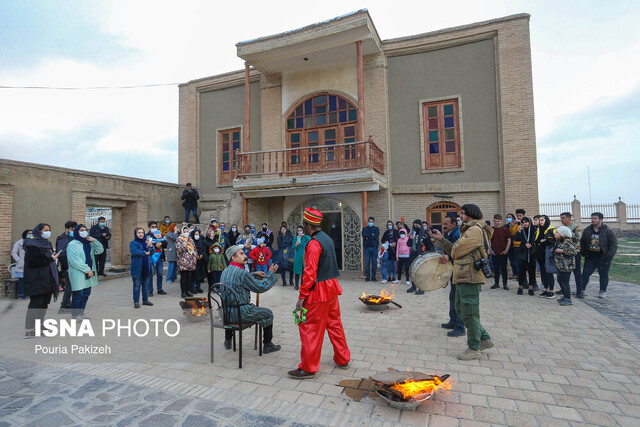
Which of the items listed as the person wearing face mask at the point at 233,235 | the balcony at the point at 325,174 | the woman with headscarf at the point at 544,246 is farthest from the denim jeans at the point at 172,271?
the woman with headscarf at the point at 544,246

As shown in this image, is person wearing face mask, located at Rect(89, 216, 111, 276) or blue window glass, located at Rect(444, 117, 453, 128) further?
blue window glass, located at Rect(444, 117, 453, 128)

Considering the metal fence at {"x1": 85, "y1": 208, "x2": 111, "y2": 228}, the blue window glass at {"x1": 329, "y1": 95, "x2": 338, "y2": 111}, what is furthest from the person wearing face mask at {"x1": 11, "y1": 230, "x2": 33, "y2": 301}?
the blue window glass at {"x1": 329, "y1": 95, "x2": 338, "y2": 111}

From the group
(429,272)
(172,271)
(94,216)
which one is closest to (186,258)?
(172,271)

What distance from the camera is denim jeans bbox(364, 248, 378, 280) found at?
10648mm

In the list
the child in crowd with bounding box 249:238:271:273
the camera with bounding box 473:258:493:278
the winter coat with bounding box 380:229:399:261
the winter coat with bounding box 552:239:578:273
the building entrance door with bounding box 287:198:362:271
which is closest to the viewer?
the camera with bounding box 473:258:493:278

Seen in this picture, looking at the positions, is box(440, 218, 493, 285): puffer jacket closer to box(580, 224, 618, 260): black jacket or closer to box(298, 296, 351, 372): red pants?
box(298, 296, 351, 372): red pants

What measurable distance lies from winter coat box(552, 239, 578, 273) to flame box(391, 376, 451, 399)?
5.31 metres

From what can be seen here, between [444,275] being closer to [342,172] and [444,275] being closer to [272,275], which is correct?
[272,275]

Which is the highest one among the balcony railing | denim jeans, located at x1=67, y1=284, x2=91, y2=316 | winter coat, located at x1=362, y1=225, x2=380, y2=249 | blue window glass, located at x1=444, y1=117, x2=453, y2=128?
blue window glass, located at x1=444, y1=117, x2=453, y2=128

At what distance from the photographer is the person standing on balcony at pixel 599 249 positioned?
758 centimetres

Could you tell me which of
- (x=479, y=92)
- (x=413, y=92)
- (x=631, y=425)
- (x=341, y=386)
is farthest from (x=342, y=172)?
(x=631, y=425)

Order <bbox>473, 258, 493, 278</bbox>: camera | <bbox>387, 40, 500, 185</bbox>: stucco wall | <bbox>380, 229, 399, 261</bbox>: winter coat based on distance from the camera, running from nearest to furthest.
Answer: <bbox>473, 258, 493, 278</bbox>: camera < <bbox>380, 229, 399, 261</bbox>: winter coat < <bbox>387, 40, 500, 185</bbox>: stucco wall

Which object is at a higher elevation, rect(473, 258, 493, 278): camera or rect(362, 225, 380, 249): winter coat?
rect(362, 225, 380, 249): winter coat

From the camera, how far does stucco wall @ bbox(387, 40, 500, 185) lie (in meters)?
11.8
